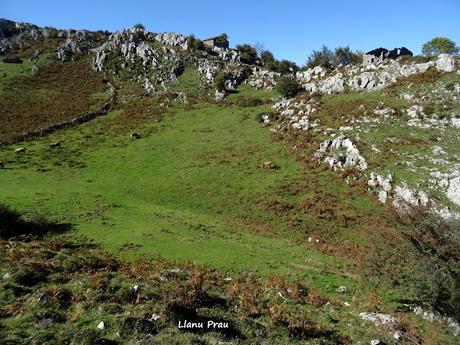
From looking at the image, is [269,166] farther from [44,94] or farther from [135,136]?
[44,94]

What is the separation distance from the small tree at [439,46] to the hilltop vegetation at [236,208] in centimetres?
9364

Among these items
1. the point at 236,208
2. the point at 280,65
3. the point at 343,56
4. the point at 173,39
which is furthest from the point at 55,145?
the point at 343,56

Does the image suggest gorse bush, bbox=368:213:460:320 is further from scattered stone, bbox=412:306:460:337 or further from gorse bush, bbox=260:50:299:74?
gorse bush, bbox=260:50:299:74

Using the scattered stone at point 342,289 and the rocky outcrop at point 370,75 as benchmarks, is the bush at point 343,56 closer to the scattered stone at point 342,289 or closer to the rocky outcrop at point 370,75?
the rocky outcrop at point 370,75

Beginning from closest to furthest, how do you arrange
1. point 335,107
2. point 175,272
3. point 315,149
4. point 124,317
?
point 124,317 → point 175,272 → point 315,149 → point 335,107

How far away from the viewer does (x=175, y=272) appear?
24109 millimetres

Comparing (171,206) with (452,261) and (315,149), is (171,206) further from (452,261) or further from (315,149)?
(452,261)

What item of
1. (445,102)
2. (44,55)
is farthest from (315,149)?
(44,55)

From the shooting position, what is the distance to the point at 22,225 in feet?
108

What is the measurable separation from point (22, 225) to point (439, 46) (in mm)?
165515

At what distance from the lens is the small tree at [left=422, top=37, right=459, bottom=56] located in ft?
481

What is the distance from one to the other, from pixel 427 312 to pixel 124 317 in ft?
59.3

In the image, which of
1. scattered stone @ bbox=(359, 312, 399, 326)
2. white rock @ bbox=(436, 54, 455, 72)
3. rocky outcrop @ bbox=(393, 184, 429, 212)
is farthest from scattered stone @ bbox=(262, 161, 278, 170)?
white rock @ bbox=(436, 54, 455, 72)

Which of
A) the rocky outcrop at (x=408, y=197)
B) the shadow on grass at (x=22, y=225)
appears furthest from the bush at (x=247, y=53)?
the shadow on grass at (x=22, y=225)
